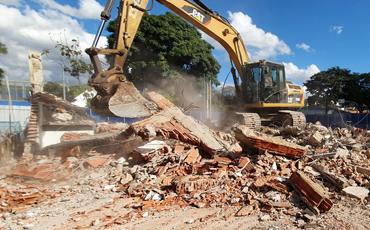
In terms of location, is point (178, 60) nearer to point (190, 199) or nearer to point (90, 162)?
point (90, 162)

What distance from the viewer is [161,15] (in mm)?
18953

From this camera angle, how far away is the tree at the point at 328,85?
88.1ft

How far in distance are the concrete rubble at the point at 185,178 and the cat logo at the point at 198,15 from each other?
127 inches

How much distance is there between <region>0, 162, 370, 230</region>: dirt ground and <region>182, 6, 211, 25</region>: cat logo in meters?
6.21

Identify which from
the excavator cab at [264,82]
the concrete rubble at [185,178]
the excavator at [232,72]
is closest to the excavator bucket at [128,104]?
the excavator at [232,72]

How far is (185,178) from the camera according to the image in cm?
429

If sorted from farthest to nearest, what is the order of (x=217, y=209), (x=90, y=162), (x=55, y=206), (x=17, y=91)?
1. (x=17, y=91)
2. (x=90, y=162)
3. (x=55, y=206)
4. (x=217, y=209)

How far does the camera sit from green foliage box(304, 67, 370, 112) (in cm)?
2694

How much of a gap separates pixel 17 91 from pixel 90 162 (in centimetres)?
3252

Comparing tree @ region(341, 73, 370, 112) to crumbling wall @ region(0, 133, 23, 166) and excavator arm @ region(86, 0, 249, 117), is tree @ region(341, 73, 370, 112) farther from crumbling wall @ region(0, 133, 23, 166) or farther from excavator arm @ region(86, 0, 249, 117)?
crumbling wall @ region(0, 133, 23, 166)

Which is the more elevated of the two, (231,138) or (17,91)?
(17,91)

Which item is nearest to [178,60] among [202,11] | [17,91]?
[202,11]

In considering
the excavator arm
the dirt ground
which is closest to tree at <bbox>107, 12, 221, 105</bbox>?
the excavator arm

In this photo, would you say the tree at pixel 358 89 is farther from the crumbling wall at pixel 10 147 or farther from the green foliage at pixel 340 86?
the crumbling wall at pixel 10 147
